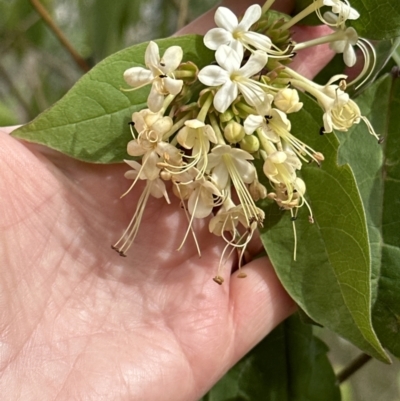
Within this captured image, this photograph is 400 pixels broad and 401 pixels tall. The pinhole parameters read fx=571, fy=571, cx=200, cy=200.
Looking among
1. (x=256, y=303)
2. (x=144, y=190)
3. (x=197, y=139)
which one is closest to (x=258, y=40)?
(x=197, y=139)

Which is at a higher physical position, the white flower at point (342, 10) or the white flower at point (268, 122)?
the white flower at point (342, 10)

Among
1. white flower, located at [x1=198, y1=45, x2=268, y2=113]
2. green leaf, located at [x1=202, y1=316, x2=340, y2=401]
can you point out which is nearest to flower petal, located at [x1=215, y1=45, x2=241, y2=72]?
white flower, located at [x1=198, y1=45, x2=268, y2=113]

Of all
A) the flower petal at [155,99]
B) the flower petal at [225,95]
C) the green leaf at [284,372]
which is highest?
the flower petal at [155,99]

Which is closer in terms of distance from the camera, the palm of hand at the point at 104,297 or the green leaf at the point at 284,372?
the palm of hand at the point at 104,297

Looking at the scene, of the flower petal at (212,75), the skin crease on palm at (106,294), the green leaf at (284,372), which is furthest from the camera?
the green leaf at (284,372)

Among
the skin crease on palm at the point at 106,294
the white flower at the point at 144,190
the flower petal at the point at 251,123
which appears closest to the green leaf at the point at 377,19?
the skin crease on palm at the point at 106,294

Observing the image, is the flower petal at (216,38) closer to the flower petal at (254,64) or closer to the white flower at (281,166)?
the flower petal at (254,64)

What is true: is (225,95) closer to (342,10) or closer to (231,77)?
(231,77)

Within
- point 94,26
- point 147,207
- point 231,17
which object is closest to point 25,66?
point 94,26

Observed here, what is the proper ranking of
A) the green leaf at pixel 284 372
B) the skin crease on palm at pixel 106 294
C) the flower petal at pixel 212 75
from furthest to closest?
1. the green leaf at pixel 284 372
2. the skin crease on palm at pixel 106 294
3. the flower petal at pixel 212 75
